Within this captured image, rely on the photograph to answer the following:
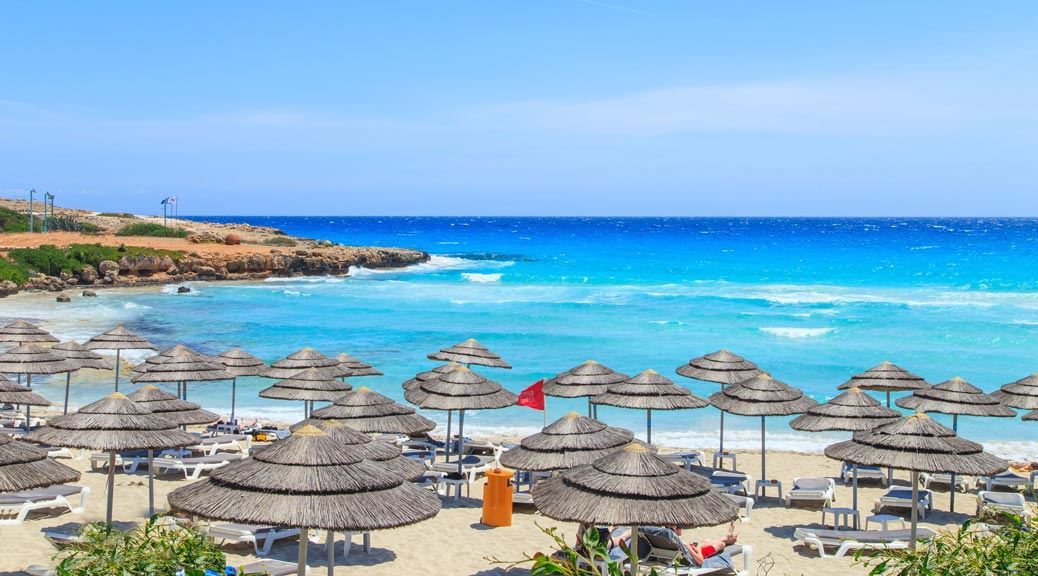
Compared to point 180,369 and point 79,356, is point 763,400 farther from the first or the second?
point 79,356

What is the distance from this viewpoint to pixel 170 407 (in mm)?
12773

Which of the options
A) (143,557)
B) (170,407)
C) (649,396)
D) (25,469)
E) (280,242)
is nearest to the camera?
(143,557)

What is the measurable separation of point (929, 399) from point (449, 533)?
8.74 meters

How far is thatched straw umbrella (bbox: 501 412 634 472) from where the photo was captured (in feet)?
41.5

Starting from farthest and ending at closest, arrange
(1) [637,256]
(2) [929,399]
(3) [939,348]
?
(1) [637,256]
(3) [939,348]
(2) [929,399]

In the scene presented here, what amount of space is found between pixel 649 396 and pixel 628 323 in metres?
25.0

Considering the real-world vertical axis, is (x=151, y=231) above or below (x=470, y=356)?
above

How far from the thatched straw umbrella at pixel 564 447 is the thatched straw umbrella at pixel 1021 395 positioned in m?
7.99

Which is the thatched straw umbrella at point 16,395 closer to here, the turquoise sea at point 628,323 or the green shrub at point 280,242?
the turquoise sea at point 628,323

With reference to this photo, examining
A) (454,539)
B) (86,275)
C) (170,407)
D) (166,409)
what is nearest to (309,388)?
(170,407)

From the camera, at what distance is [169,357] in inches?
717

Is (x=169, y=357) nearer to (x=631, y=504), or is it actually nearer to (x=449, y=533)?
(x=449, y=533)

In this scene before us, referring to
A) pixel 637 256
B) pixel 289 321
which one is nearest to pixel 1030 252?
pixel 637 256

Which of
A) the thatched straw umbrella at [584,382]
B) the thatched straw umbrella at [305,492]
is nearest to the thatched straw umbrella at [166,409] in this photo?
the thatched straw umbrella at [305,492]
